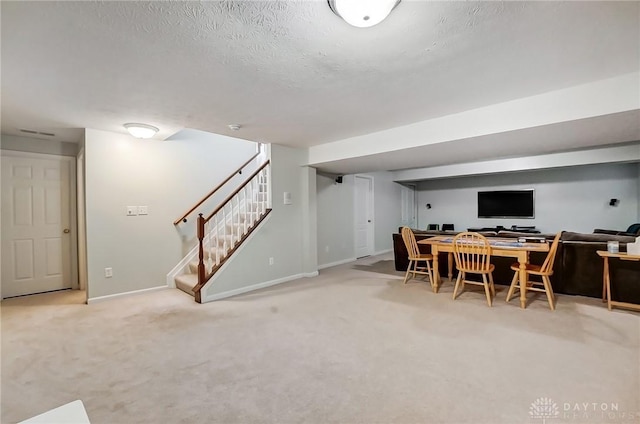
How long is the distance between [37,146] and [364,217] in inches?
234

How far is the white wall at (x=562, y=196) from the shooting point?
19.9 feet

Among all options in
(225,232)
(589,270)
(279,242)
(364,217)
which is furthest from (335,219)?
(589,270)

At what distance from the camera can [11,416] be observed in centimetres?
165

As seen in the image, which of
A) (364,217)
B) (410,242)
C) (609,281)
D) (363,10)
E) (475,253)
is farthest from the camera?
(364,217)

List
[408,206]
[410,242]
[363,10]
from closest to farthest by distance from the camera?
[363,10] → [410,242] → [408,206]

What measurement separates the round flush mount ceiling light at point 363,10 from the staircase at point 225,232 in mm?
2919

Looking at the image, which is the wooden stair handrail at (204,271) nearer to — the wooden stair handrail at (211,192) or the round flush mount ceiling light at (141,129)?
the wooden stair handrail at (211,192)

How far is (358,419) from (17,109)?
4164 millimetres

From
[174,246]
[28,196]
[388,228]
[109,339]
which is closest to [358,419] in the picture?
[109,339]

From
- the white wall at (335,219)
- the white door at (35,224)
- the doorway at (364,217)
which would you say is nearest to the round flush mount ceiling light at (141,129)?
the white door at (35,224)

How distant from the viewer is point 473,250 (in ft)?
11.2

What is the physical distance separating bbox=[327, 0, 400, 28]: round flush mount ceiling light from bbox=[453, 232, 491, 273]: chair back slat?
278cm

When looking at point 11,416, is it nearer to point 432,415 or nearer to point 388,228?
point 432,415

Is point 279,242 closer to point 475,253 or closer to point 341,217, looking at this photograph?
point 341,217
